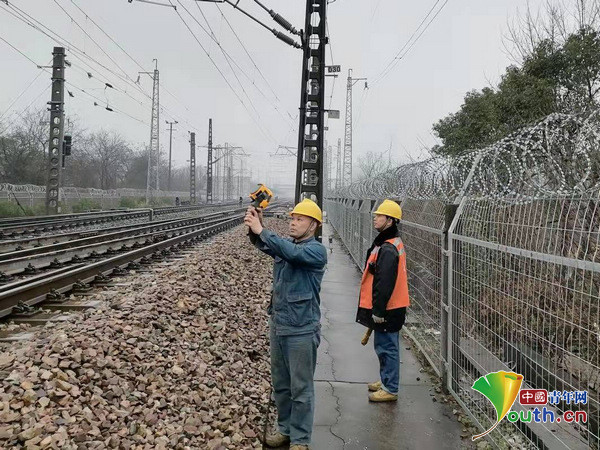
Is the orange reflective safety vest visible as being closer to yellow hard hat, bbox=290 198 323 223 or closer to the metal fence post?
the metal fence post

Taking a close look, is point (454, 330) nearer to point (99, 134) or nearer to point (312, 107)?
point (312, 107)

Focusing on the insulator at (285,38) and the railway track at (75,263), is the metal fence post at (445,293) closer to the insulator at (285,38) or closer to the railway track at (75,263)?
the railway track at (75,263)

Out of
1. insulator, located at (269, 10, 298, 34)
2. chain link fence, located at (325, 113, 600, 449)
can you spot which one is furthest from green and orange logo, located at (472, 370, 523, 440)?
insulator, located at (269, 10, 298, 34)

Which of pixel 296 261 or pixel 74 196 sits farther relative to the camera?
pixel 74 196

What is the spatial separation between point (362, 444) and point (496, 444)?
102cm

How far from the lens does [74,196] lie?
36.1m

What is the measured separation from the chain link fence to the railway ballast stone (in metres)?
1.99

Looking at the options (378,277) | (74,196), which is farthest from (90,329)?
(74,196)

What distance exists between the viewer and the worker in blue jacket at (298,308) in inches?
139

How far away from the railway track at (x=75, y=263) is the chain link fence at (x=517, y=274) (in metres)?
5.73

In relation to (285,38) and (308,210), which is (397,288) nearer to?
(308,210)

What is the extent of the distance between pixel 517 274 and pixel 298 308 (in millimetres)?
1570

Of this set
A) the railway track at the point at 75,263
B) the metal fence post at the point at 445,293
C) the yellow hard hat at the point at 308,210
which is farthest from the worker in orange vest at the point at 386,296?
the railway track at the point at 75,263

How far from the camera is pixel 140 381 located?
4.07 metres
